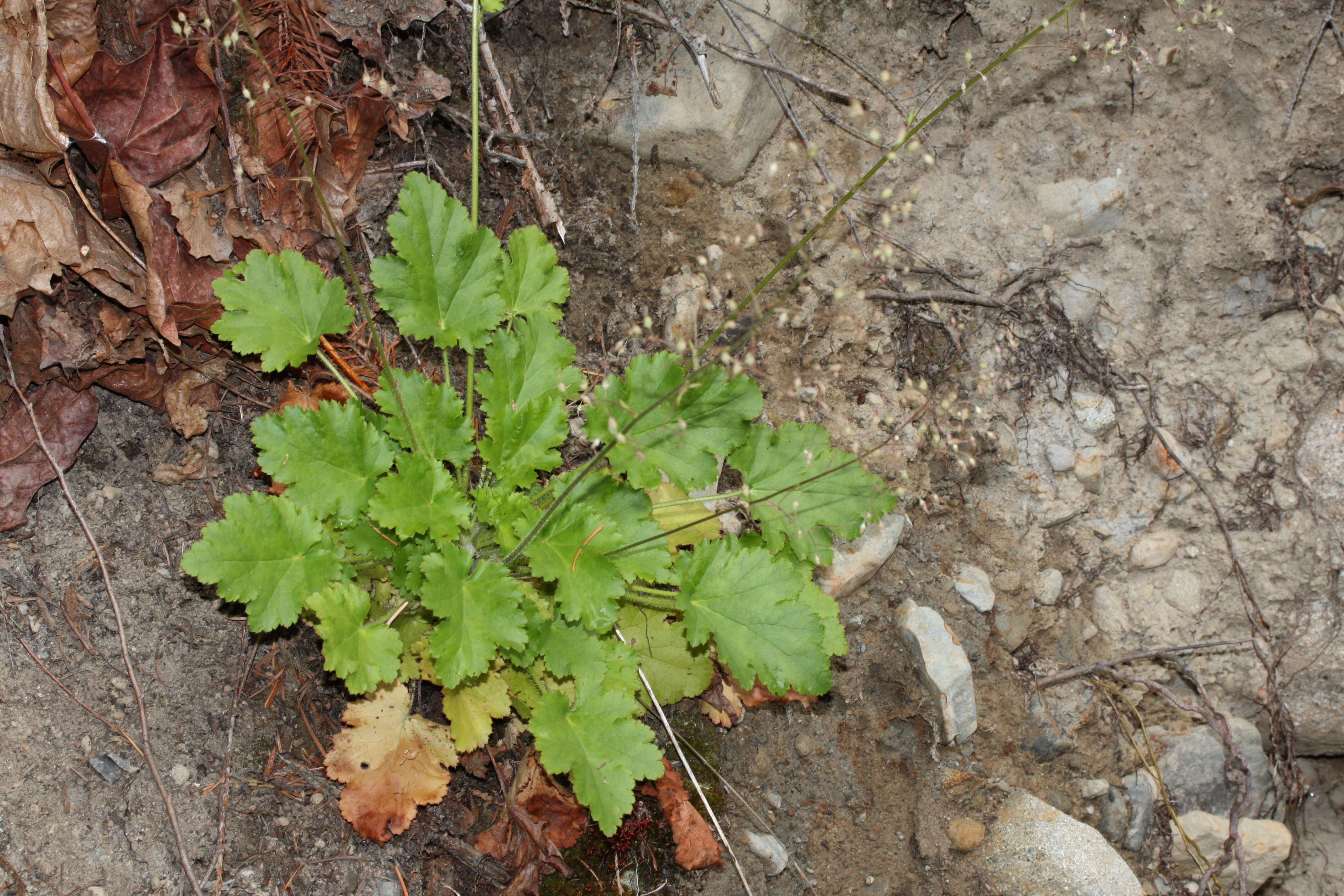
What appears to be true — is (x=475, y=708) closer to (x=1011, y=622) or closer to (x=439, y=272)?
(x=439, y=272)

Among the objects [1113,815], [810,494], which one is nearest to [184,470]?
[810,494]

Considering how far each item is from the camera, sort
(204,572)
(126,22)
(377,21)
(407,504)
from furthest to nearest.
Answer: (377,21) → (126,22) → (407,504) → (204,572)

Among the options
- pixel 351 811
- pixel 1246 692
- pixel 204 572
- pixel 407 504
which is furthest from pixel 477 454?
pixel 1246 692

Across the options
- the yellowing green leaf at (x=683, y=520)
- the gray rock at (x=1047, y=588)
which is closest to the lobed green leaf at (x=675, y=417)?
the yellowing green leaf at (x=683, y=520)

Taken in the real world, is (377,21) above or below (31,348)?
above

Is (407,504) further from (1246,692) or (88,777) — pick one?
(1246,692)

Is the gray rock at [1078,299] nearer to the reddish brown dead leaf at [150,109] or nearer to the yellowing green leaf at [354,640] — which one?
the yellowing green leaf at [354,640]
